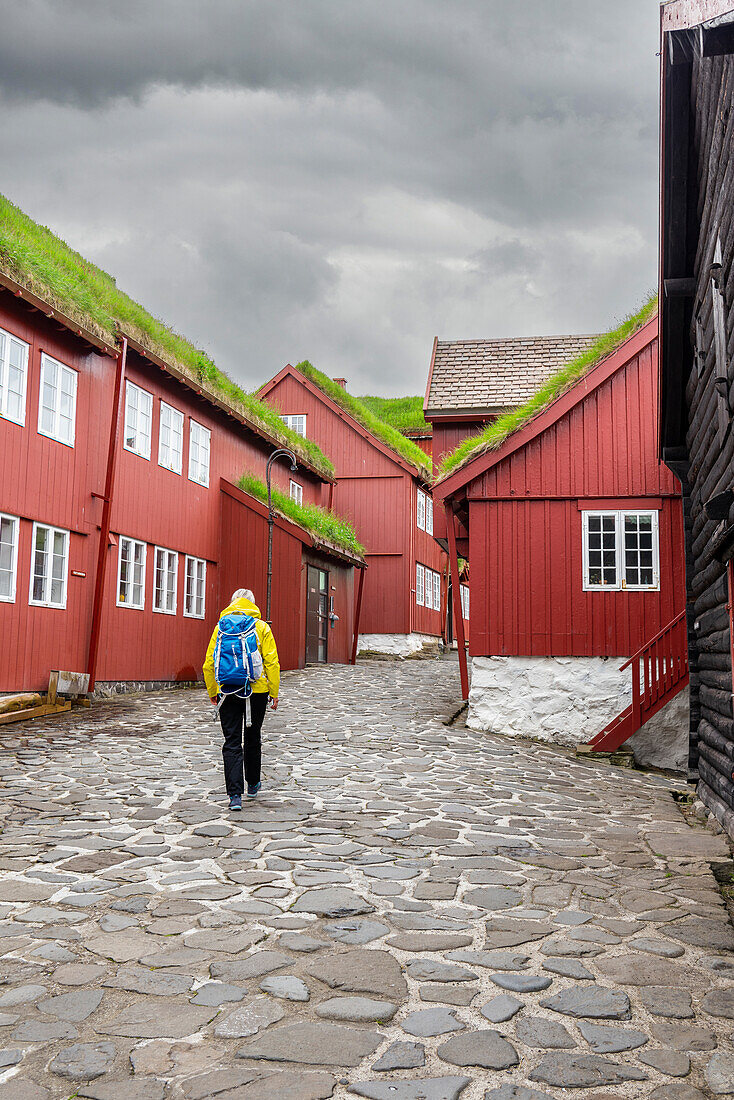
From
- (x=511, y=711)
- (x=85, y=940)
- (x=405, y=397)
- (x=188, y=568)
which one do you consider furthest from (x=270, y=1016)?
(x=405, y=397)

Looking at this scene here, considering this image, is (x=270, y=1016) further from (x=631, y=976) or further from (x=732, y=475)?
(x=732, y=475)

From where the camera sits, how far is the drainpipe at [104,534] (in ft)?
47.5

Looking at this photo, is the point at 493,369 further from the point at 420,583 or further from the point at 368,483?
the point at 420,583

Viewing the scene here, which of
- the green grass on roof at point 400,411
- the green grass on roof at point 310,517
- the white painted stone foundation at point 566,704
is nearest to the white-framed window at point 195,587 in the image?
the green grass on roof at point 310,517

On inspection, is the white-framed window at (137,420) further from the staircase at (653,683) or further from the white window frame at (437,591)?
the white window frame at (437,591)

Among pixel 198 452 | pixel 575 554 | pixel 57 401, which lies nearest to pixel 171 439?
pixel 198 452

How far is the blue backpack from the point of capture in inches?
301

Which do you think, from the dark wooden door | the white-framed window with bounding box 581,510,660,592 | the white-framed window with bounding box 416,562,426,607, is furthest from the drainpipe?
the white-framed window with bounding box 416,562,426,607

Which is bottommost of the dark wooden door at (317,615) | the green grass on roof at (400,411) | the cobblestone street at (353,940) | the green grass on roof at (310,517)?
the cobblestone street at (353,940)

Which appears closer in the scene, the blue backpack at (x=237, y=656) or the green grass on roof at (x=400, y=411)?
the blue backpack at (x=237, y=656)

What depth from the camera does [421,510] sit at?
101ft

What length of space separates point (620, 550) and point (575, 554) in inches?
25.1

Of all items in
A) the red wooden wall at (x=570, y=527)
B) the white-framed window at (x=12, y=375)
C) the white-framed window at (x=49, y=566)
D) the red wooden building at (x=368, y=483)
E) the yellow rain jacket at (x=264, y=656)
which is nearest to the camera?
the yellow rain jacket at (x=264, y=656)

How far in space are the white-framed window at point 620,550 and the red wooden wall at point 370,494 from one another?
15.4 m
